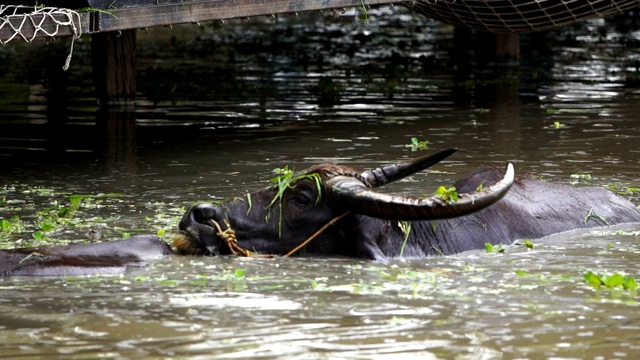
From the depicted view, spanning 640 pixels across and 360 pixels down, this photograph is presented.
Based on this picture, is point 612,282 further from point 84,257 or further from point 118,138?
point 118,138

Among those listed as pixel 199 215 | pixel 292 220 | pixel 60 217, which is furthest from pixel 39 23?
pixel 292 220

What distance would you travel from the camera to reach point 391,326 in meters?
4.87

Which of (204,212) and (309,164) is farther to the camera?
(309,164)

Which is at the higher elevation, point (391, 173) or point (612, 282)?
point (391, 173)

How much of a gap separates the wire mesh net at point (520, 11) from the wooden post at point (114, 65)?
275 cm

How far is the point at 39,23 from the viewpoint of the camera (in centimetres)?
885


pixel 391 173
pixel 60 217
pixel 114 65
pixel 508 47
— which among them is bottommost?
pixel 60 217

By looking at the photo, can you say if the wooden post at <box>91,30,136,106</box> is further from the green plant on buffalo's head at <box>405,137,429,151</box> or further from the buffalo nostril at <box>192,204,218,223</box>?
the buffalo nostril at <box>192,204,218,223</box>

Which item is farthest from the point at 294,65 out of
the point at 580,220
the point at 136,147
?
the point at 580,220

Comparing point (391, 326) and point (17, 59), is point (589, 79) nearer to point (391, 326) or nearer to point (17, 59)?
point (17, 59)

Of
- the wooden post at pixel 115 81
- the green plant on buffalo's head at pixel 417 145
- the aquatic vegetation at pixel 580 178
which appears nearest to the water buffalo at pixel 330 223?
the aquatic vegetation at pixel 580 178

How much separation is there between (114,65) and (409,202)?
22.6ft

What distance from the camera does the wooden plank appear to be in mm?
9453

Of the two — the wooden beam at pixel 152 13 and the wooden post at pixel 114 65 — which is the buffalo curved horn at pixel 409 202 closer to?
the wooden beam at pixel 152 13
